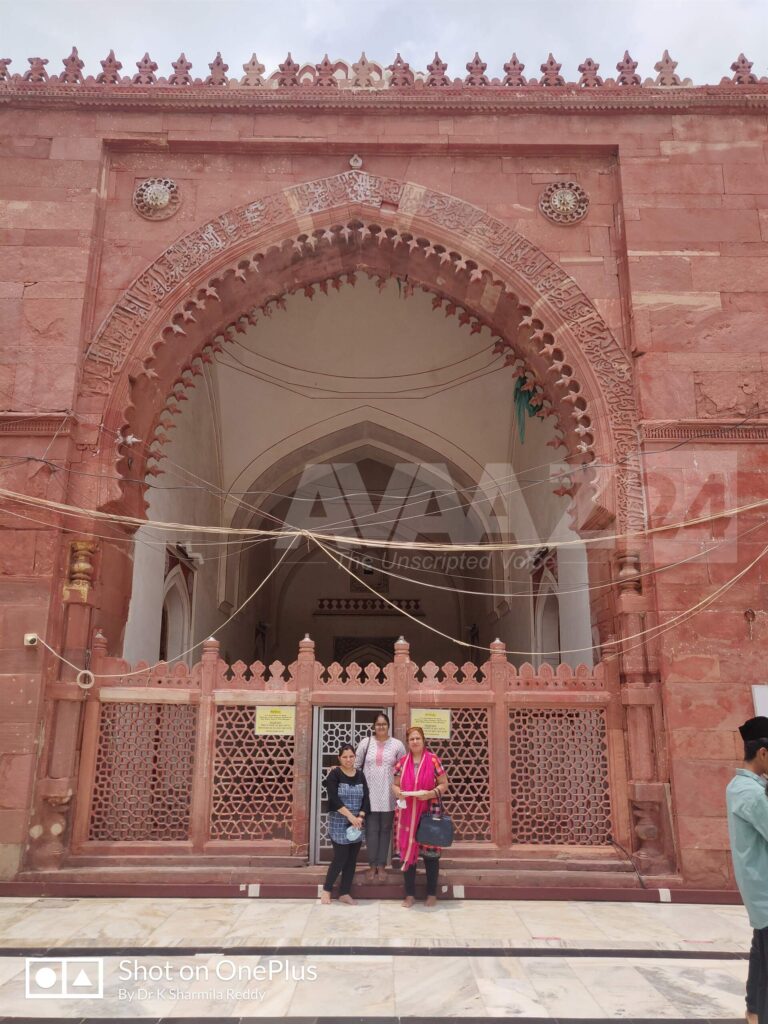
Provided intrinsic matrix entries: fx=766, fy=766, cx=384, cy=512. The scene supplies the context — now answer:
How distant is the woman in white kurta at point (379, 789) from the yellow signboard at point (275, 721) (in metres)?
0.67

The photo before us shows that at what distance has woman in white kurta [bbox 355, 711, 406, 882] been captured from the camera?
462cm

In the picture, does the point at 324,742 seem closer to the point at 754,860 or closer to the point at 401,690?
the point at 401,690

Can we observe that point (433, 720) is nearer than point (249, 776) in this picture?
No

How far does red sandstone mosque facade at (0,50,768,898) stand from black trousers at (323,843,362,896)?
0.86 ft

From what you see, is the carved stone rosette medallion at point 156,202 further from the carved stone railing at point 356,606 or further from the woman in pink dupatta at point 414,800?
the carved stone railing at point 356,606

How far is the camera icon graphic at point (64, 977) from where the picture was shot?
304 centimetres

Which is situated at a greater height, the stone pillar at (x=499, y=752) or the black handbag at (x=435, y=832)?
the stone pillar at (x=499, y=752)

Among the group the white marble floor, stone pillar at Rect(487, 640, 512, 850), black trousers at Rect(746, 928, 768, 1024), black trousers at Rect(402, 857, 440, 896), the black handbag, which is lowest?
the white marble floor

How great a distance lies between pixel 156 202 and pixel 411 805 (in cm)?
487

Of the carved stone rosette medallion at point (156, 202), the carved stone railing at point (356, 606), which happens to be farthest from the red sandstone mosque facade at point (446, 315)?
the carved stone railing at point (356, 606)

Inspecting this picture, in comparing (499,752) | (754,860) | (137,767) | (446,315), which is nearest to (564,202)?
(446,315)

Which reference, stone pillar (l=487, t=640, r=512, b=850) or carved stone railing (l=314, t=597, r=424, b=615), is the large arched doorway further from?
carved stone railing (l=314, t=597, r=424, b=615)

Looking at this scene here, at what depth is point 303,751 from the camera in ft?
17.0

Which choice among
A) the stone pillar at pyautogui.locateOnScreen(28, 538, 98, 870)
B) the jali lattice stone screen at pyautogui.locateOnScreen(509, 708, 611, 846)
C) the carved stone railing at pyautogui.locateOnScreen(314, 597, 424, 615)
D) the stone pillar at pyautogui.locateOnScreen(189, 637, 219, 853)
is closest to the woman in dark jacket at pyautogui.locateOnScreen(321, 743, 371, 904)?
the stone pillar at pyautogui.locateOnScreen(189, 637, 219, 853)
